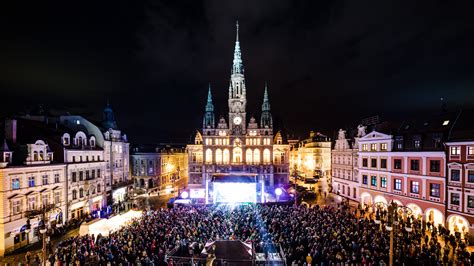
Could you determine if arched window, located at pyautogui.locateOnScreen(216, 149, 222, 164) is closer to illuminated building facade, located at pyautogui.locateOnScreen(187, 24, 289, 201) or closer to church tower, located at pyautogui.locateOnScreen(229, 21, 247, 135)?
illuminated building facade, located at pyautogui.locateOnScreen(187, 24, 289, 201)

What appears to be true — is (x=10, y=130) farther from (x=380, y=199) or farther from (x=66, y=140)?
(x=380, y=199)

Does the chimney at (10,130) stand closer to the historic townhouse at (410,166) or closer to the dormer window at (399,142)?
the historic townhouse at (410,166)

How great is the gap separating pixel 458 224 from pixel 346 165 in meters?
17.5

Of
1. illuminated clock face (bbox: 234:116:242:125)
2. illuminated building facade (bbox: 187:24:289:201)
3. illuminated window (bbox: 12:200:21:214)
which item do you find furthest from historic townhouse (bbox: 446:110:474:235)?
illuminated window (bbox: 12:200:21:214)

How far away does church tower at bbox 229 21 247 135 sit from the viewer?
5419 cm

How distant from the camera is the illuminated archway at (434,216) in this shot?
24817 millimetres

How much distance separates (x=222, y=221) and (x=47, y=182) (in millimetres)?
18516

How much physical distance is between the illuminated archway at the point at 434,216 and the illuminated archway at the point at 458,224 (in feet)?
2.55

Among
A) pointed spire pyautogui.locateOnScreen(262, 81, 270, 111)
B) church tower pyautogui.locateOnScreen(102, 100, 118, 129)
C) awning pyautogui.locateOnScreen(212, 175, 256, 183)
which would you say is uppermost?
pointed spire pyautogui.locateOnScreen(262, 81, 270, 111)

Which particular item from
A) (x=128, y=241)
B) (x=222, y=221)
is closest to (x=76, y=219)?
(x=128, y=241)

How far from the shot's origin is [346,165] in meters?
40.4

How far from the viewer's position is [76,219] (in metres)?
29.5

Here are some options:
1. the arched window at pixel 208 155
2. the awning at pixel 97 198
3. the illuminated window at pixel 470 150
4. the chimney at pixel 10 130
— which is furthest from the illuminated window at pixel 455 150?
the chimney at pixel 10 130

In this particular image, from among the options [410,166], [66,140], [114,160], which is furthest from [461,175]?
[114,160]
